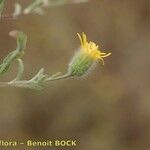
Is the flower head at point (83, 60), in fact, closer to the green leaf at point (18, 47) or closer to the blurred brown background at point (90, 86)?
the green leaf at point (18, 47)

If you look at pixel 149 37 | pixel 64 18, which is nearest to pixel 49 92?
pixel 64 18

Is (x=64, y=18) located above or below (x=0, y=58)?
above

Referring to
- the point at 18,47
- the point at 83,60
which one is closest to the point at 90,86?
the point at 83,60

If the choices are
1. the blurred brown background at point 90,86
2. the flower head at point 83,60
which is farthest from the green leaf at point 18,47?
the blurred brown background at point 90,86

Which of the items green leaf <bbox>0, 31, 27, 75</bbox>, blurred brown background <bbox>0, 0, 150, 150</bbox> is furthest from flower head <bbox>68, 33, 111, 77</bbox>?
blurred brown background <bbox>0, 0, 150, 150</bbox>

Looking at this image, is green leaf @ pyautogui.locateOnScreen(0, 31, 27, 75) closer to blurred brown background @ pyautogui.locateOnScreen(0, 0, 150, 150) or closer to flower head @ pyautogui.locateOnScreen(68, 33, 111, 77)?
flower head @ pyautogui.locateOnScreen(68, 33, 111, 77)

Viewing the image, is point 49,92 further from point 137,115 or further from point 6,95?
point 137,115
